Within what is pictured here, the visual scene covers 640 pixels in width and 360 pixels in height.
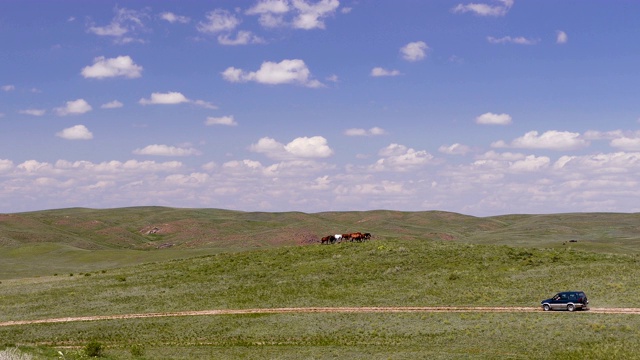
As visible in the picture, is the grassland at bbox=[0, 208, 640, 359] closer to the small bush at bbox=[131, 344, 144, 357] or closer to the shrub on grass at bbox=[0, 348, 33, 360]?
the small bush at bbox=[131, 344, 144, 357]

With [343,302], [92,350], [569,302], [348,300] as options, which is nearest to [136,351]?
[92,350]

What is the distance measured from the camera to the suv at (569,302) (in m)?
56.3

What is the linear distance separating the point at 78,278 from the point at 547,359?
2835 inches

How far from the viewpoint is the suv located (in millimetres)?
56344

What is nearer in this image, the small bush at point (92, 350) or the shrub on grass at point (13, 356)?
the shrub on grass at point (13, 356)

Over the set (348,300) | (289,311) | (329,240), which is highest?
(329,240)

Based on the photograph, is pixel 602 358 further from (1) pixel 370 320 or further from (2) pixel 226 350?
(2) pixel 226 350

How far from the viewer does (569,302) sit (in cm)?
5650

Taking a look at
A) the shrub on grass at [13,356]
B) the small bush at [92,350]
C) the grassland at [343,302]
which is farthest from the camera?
the grassland at [343,302]

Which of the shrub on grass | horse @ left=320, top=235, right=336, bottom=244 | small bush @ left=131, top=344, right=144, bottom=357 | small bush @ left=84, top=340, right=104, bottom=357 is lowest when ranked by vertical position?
small bush @ left=131, top=344, right=144, bottom=357

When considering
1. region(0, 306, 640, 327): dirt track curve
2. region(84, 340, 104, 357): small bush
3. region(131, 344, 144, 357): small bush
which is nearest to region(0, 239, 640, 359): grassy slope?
region(131, 344, 144, 357): small bush

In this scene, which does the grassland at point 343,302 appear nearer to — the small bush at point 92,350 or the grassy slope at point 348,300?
the grassy slope at point 348,300

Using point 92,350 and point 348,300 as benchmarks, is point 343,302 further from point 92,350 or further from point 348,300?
point 92,350

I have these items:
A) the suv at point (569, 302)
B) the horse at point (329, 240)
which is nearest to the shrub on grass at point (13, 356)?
the suv at point (569, 302)
